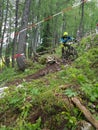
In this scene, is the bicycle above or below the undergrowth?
above

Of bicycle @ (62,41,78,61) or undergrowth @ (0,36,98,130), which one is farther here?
bicycle @ (62,41,78,61)

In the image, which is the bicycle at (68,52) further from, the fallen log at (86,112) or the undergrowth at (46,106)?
the fallen log at (86,112)

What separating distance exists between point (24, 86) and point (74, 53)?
5.32 meters

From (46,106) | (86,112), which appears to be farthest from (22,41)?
(86,112)

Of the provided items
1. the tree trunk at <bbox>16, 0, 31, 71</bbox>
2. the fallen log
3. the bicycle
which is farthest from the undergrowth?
the tree trunk at <bbox>16, 0, 31, 71</bbox>

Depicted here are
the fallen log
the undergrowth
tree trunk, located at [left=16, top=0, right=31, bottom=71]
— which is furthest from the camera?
tree trunk, located at [left=16, top=0, right=31, bottom=71]

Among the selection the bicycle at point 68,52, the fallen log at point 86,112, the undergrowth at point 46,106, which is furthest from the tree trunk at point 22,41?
the fallen log at point 86,112

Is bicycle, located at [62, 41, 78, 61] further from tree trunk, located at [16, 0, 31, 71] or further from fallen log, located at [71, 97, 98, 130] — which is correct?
fallen log, located at [71, 97, 98, 130]

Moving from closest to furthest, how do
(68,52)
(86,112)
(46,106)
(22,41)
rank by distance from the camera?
(86,112) < (46,106) < (68,52) < (22,41)

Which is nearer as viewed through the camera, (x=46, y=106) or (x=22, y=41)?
(x=46, y=106)

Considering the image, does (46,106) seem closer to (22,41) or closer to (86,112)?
(86,112)

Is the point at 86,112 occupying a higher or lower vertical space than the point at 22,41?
lower

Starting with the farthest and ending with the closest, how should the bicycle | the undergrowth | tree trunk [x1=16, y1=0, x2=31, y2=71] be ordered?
1. tree trunk [x1=16, y1=0, x2=31, y2=71]
2. the bicycle
3. the undergrowth

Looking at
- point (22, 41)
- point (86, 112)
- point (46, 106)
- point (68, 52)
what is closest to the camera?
point (86, 112)
